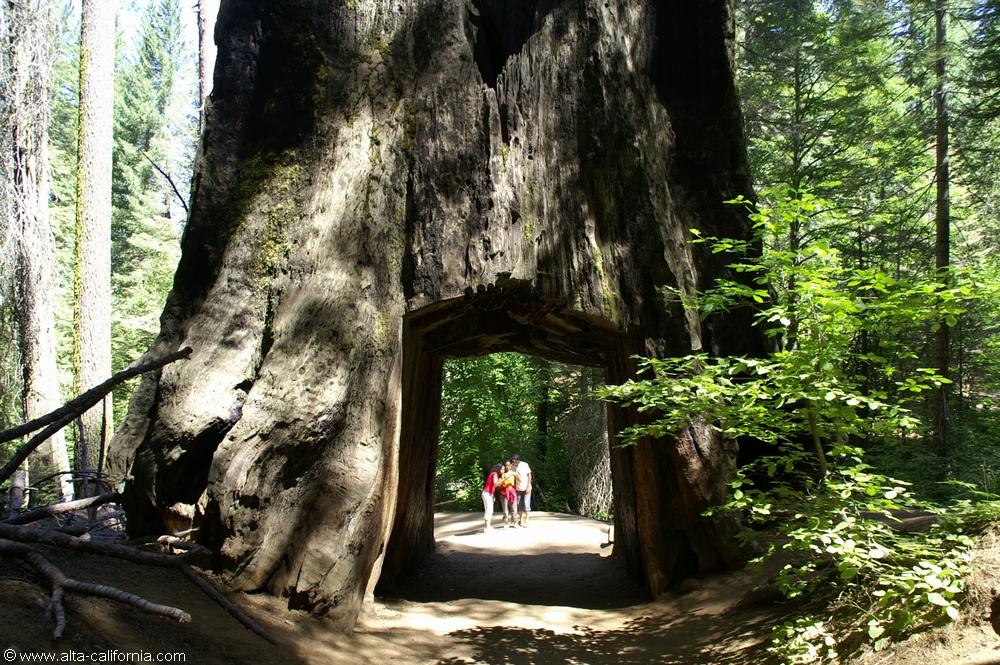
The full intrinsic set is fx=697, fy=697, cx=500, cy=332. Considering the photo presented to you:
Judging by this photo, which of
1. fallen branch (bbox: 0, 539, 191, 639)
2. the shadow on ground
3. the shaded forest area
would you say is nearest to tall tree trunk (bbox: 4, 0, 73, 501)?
the shaded forest area

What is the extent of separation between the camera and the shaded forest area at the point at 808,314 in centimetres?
446

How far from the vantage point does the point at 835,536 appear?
4.12 metres

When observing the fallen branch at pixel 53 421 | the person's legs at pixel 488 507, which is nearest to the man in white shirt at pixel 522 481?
the person's legs at pixel 488 507

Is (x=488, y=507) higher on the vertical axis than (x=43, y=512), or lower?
lower

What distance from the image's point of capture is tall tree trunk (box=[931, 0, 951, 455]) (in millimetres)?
12953

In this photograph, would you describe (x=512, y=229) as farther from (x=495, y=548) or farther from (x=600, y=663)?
(x=495, y=548)

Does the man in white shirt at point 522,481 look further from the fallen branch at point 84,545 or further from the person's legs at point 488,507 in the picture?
the fallen branch at point 84,545

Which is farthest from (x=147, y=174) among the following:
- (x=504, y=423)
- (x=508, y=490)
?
(x=508, y=490)

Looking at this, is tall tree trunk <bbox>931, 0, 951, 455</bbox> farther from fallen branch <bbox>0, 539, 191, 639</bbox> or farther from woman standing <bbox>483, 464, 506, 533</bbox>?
fallen branch <bbox>0, 539, 191, 639</bbox>

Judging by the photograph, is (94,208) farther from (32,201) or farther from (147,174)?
(147,174)

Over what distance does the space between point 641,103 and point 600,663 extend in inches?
236

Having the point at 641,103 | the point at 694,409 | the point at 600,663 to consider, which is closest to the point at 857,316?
the point at 694,409

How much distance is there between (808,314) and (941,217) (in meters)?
11.5

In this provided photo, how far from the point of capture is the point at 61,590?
3.33 metres
